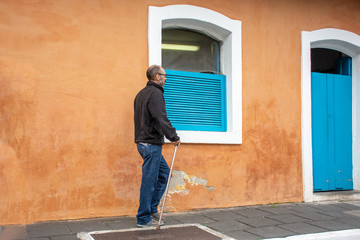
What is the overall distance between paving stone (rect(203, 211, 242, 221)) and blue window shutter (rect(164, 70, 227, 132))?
125 centimetres

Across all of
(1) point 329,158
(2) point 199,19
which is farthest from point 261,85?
(1) point 329,158

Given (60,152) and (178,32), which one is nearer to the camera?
(60,152)

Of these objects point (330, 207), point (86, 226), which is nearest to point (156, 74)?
point (86, 226)

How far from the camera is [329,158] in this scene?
23.0 feet

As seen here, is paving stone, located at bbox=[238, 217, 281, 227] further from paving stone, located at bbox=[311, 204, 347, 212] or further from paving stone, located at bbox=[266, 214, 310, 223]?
paving stone, located at bbox=[311, 204, 347, 212]

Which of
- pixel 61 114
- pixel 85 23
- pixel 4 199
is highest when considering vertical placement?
pixel 85 23

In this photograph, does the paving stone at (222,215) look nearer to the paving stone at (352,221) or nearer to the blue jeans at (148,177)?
the blue jeans at (148,177)

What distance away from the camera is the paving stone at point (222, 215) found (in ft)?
17.2

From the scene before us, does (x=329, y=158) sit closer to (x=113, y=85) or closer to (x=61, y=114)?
(x=113, y=85)

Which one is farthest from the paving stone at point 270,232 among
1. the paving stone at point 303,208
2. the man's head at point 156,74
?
the man's head at point 156,74

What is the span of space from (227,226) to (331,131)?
128 inches

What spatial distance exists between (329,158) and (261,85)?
1921mm

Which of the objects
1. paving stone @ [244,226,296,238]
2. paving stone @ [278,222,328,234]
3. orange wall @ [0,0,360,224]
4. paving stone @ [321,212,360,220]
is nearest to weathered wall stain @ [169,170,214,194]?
orange wall @ [0,0,360,224]

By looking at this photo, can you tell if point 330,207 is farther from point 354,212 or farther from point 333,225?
point 333,225
